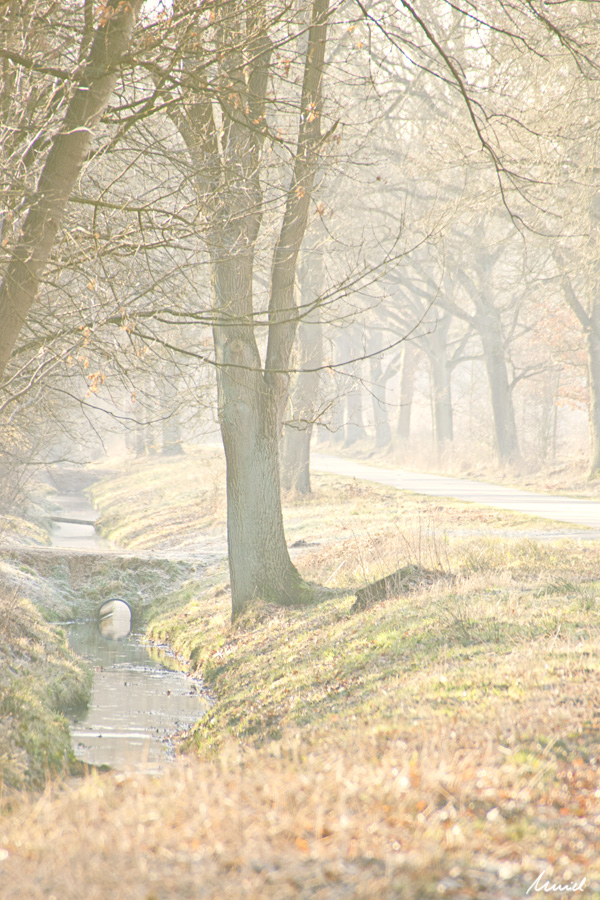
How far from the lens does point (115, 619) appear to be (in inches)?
554

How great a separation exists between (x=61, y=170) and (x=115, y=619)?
9.72 m

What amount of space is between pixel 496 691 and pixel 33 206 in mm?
4760

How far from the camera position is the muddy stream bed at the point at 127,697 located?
25.5ft

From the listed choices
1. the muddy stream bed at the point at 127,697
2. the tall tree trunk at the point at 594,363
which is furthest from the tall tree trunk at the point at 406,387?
the muddy stream bed at the point at 127,697

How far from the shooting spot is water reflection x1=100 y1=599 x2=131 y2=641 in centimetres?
1359

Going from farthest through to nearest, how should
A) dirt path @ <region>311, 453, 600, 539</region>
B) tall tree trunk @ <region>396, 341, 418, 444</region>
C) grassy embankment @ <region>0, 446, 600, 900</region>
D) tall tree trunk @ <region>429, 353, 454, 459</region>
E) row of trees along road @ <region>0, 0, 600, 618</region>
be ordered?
tall tree trunk @ <region>396, 341, 418, 444</region> → tall tree trunk @ <region>429, 353, 454, 459</region> → dirt path @ <region>311, 453, 600, 539</region> → row of trees along road @ <region>0, 0, 600, 618</region> → grassy embankment @ <region>0, 446, 600, 900</region>

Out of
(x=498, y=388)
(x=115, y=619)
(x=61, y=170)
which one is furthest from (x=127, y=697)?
(x=498, y=388)

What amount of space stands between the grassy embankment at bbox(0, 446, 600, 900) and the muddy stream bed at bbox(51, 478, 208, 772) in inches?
22.0

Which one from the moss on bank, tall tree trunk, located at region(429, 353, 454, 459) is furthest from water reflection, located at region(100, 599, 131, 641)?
tall tree trunk, located at region(429, 353, 454, 459)

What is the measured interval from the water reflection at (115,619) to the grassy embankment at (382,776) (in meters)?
4.96

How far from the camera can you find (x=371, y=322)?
1535 inches

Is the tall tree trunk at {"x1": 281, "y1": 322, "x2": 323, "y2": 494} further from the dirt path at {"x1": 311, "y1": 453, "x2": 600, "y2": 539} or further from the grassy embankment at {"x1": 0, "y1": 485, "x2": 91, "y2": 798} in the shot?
the grassy embankment at {"x1": 0, "y1": 485, "x2": 91, "y2": 798}

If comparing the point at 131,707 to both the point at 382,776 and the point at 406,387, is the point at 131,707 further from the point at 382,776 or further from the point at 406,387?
the point at 406,387

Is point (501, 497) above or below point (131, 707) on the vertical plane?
above
